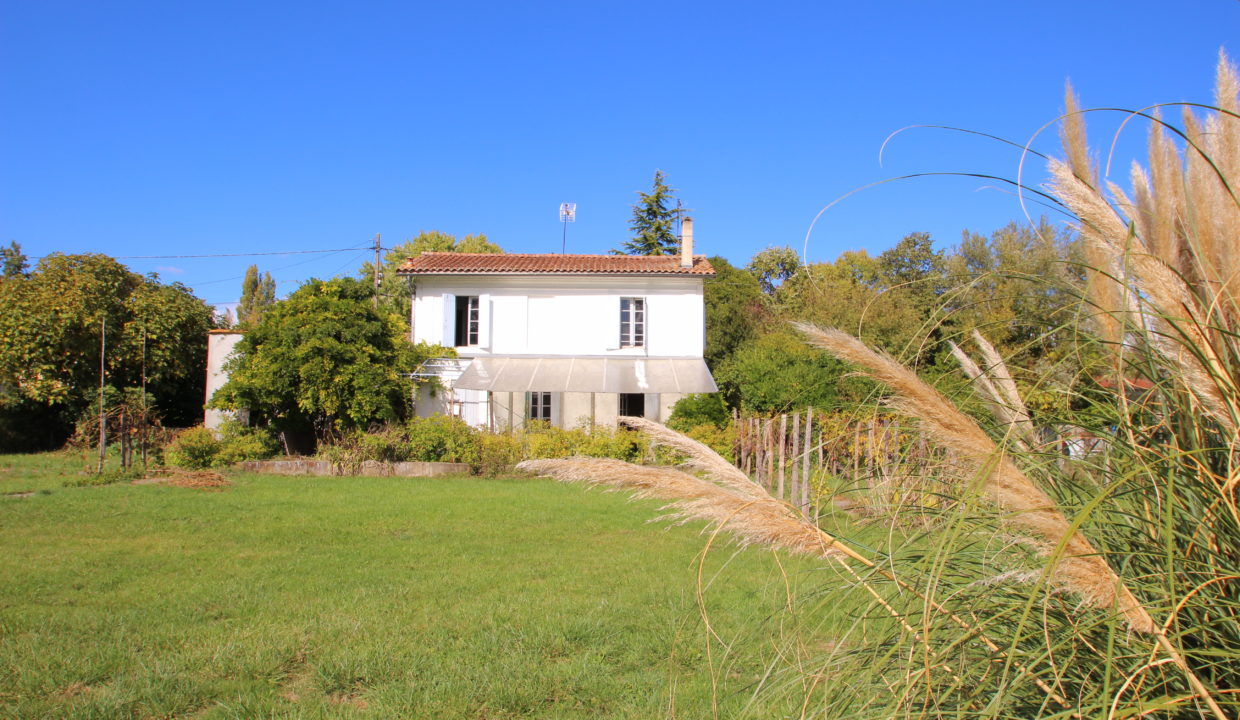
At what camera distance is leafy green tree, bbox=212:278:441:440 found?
18.7m

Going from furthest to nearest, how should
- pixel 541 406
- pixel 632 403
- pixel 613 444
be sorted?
pixel 632 403, pixel 541 406, pixel 613 444

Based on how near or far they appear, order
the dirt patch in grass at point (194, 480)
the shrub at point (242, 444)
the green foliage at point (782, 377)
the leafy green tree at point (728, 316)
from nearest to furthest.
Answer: the dirt patch in grass at point (194, 480)
the shrub at point (242, 444)
the green foliage at point (782, 377)
the leafy green tree at point (728, 316)

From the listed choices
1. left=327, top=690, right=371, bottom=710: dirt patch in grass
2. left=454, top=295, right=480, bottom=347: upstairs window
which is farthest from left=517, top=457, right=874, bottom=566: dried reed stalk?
left=454, top=295, right=480, bottom=347: upstairs window

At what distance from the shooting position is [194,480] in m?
15.1

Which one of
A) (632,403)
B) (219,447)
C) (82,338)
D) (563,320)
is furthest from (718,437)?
(82,338)

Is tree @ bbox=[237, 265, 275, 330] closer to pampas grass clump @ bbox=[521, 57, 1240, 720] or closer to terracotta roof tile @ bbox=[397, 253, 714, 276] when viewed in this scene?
terracotta roof tile @ bbox=[397, 253, 714, 276]

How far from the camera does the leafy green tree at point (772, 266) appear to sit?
42.4 metres

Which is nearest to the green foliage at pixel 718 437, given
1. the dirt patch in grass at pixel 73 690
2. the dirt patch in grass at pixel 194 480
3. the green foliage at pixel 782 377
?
the green foliage at pixel 782 377

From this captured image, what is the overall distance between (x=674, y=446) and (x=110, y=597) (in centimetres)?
631

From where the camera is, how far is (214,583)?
22.2 ft

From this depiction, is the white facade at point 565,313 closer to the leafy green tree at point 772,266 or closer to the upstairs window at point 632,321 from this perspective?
the upstairs window at point 632,321

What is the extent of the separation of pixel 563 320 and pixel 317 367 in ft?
26.4

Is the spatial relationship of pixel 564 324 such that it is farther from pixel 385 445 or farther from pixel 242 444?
pixel 242 444

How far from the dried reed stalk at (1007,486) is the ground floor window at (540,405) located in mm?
22545
